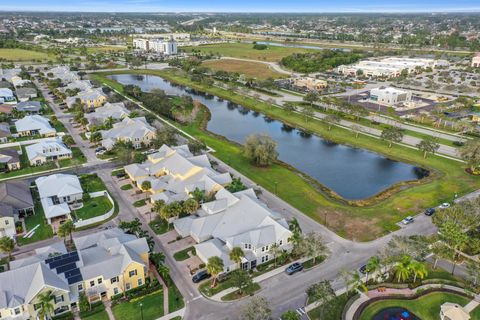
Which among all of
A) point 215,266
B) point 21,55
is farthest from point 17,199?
point 21,55

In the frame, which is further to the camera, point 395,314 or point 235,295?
point 235,295

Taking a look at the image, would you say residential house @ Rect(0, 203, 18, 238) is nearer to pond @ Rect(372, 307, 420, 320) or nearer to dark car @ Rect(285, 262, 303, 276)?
dark car @ Rect(285, 262, 303, 276)

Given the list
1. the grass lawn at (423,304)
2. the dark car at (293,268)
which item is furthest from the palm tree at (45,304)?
the grass lawn at (423,304)

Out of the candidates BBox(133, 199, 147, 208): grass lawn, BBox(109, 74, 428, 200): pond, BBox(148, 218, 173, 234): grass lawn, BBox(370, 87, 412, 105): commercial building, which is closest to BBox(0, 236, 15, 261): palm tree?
BBox(148, 218, 173, 234): grass lawn

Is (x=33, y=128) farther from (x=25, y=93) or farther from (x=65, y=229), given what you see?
(x=65, y=229)

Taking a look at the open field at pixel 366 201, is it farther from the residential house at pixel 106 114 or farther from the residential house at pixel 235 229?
the residential house at pixel 106 114

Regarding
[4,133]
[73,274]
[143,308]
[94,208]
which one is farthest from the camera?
[4,133]

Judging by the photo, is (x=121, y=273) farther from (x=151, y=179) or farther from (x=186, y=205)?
(x=151, y=179)
